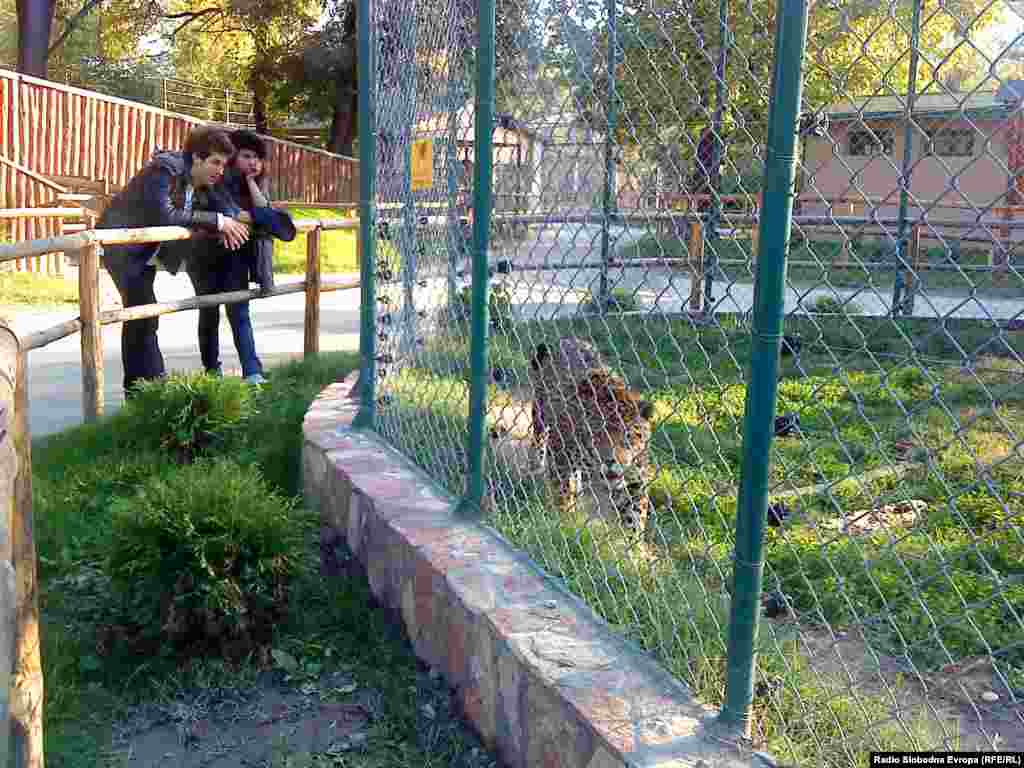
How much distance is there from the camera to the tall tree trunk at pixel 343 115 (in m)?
26.6

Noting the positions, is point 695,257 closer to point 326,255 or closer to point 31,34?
point 326,255

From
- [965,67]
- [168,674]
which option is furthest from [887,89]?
[168,674]

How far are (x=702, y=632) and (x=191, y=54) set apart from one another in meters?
37.0

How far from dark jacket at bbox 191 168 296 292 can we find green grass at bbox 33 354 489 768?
4.69ft

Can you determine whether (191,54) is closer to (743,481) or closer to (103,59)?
(103,59)

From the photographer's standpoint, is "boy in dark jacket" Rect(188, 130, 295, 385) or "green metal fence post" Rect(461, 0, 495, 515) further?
"boy in dark jacket" Rect(188, 130, 295, 385)

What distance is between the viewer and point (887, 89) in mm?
1820

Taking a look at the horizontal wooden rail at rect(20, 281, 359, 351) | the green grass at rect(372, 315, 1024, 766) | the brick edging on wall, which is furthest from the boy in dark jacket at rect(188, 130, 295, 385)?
the brick edging on wall

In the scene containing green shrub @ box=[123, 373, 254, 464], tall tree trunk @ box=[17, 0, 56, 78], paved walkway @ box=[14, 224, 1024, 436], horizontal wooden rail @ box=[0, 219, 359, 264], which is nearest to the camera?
paved walkway @ box=[14, 224, 1024, 436]

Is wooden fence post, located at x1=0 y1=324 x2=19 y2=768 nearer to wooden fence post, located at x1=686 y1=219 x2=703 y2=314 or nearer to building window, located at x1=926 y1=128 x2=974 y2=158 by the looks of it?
wooden fence post, located at x1=686 y1=219 x2=703 y2=314

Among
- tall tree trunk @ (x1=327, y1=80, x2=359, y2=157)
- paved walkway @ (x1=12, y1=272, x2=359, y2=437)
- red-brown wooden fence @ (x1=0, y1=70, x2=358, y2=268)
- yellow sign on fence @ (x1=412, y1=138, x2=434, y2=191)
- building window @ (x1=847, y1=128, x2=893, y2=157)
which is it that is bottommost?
paved walkway @ (x1=12, y1=272, x2=359, y2=437)

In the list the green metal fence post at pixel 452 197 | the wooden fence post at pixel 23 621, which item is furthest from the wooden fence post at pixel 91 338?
the wooden fence post at pixel 23 621

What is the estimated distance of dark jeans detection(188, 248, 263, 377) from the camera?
6.18m

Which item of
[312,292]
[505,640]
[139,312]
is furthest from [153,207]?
[505,640]
